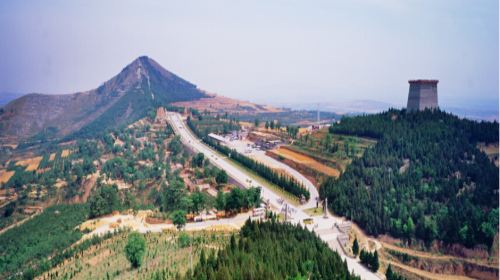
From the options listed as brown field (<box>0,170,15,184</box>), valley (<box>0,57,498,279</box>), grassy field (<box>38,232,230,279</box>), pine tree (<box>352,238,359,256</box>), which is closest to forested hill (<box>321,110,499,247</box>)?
valley (<box>0,57,498,279</box>)

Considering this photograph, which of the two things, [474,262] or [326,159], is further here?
[326,159]

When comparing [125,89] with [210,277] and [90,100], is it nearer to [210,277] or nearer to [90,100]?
[90,100]

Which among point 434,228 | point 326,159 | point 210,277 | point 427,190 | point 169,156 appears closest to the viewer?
point 210,277

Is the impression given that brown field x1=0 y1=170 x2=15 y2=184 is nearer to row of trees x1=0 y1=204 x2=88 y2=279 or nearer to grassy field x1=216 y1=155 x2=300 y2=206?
row of trees x1=0 y1=204 x2=88 y2=279

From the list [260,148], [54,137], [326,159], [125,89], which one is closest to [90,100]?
[125,89]

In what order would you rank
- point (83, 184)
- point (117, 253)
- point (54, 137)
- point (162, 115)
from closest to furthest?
1. point (117, 253)
2. point (83, 184)
3. point (162, 115)
4. point (54, 137)

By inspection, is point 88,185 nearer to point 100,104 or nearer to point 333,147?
point 333,147

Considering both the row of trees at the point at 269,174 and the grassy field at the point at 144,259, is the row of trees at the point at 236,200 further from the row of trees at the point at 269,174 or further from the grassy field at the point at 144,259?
the row of trees at the point at 269,174
